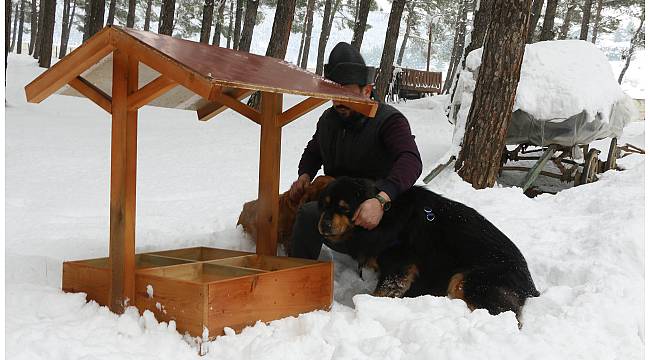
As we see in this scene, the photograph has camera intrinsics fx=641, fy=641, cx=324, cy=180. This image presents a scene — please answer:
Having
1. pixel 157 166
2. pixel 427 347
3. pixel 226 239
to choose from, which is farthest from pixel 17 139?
pixel 427 347

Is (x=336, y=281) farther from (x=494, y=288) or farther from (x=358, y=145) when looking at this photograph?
(x=494, y=288)

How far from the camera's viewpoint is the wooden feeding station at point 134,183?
3.14m

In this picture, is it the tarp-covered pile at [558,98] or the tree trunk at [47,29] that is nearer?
the tarp-covered pile at [558,98]

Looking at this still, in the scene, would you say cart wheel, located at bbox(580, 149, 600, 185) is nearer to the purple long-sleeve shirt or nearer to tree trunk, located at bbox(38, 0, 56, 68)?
the purple long-sleeve shirt

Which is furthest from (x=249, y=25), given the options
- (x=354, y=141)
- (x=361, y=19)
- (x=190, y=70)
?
(x=190, y=70)

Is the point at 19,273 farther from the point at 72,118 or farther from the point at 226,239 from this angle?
the point at 72,118

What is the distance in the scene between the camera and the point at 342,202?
3.72 m

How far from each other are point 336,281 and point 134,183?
169 centimetres

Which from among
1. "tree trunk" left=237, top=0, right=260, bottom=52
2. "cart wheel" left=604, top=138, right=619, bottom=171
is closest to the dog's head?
"cart wheel" left=604, top=138, right=619, bottom=171

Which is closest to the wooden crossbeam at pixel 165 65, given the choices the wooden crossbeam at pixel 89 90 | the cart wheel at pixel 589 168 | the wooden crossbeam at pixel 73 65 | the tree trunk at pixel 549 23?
the wooden crossbeam at pixel 73 65

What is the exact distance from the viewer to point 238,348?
10.2 ft

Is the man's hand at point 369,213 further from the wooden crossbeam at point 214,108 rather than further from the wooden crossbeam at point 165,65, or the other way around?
the wooden crossbeam at point 214,108

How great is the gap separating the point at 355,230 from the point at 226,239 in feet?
4.70

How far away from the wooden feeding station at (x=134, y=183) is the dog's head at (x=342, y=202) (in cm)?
26
